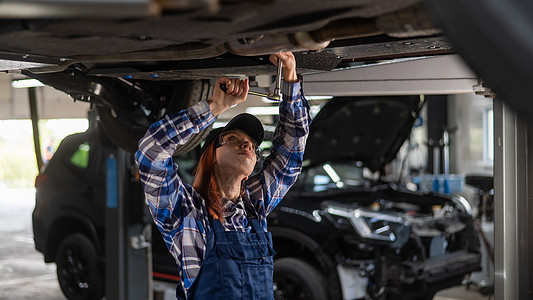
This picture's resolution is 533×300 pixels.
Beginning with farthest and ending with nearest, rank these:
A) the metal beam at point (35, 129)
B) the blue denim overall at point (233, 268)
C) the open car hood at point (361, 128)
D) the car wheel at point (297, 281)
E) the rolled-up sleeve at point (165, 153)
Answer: the open car hood at point (361, 128)
the metal beam at point (35, 129)
the car wheel at point (297, 281)
the blue denim overall at point (233, 268)
the rolled-up sleeve at point (165, 153)

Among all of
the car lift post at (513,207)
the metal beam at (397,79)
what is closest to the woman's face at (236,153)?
the metal beam at (397,79)

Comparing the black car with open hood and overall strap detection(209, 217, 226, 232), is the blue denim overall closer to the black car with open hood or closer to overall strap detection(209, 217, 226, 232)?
overall strap detection(209, 217, 226, 232)

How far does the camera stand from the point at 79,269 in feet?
19.0

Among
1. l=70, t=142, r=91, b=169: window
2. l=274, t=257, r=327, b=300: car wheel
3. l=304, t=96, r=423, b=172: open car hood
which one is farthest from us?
l=70, t=142, r=91, b=169: window

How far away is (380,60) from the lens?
2516 mm

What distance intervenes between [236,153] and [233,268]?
416mm

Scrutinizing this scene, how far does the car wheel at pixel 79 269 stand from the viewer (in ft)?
18.5

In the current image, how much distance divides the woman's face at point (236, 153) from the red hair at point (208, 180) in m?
0.04

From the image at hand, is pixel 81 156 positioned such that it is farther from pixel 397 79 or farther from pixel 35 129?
pixel 397 79

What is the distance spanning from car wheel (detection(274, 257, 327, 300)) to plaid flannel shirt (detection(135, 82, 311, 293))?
8.06 feet

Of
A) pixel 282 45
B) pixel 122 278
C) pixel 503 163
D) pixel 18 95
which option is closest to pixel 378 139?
pixel 122 278

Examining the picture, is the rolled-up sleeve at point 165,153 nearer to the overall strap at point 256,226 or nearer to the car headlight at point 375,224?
the overall strap at point 256,226

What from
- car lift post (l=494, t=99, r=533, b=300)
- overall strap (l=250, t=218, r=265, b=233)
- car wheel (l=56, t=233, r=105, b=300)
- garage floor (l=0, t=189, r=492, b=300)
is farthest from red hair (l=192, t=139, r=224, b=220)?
car wheel (l=56, t=233, r=105, b=300)

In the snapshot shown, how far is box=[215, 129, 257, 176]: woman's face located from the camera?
2.22m
